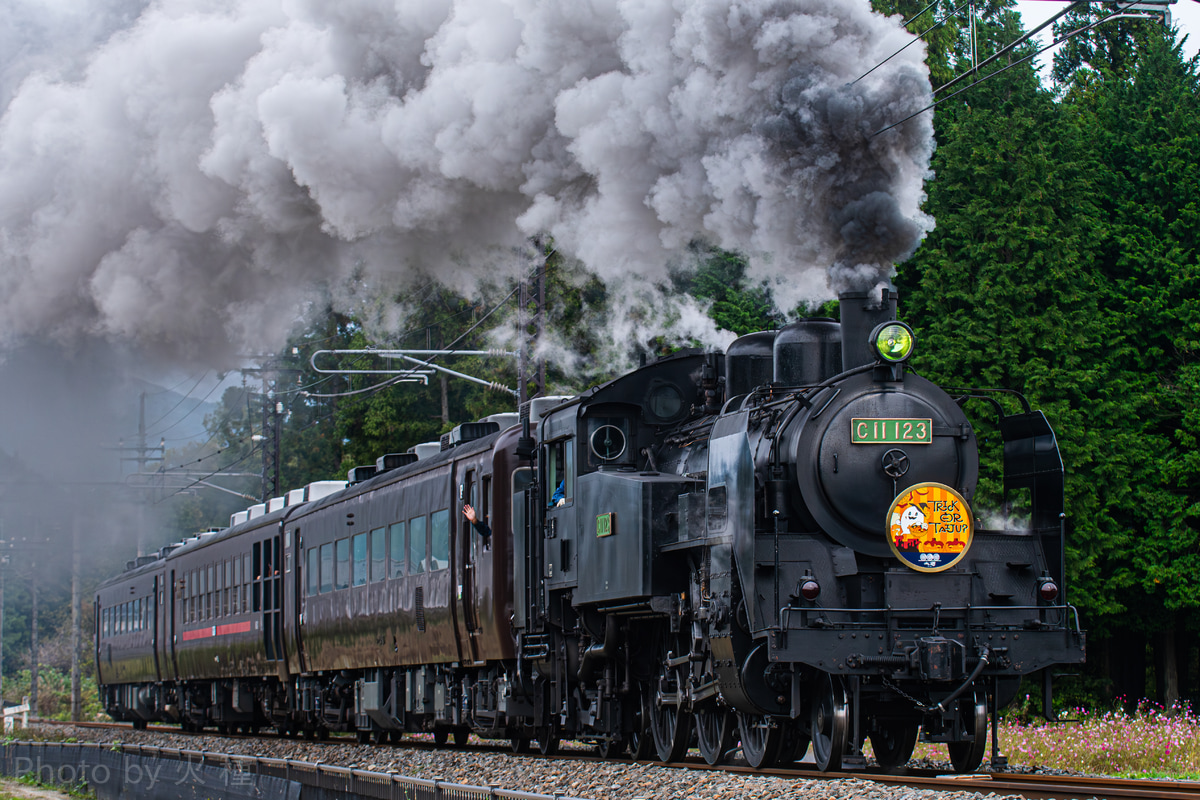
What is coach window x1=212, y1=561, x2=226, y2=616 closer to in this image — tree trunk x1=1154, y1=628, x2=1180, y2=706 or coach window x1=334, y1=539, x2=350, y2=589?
coach window x1=334, y1=539, x2=350, y2=589

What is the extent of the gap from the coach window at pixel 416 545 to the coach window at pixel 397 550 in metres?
0.16

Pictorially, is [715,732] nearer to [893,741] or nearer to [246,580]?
[893,741]

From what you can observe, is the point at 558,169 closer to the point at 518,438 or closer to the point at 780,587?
the point at 518,438

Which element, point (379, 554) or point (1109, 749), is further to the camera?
point (379, 554)

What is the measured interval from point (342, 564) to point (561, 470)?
6.02 metres

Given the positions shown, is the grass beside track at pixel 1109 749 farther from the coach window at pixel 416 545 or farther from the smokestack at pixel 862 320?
the coach window at pixel 416 545

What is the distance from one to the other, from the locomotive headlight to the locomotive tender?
16 millimetres

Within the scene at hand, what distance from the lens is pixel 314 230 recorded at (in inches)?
623

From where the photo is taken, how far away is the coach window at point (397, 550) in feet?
52.5

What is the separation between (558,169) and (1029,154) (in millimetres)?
15525

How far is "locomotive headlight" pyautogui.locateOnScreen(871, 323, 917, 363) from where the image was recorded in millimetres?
10258

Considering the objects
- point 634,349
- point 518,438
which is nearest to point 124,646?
point 634,349

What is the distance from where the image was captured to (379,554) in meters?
16.6

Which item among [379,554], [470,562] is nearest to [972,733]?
[470,562]
